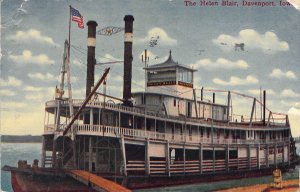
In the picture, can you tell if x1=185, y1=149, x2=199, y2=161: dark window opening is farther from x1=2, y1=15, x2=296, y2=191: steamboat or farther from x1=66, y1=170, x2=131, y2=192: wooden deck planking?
x1=66, y1=170, x2=131, y2=192: wooden deck planking

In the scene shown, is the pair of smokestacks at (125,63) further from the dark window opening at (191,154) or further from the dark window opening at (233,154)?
the dark window opening at (233,154)

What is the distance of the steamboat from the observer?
13.0 metres

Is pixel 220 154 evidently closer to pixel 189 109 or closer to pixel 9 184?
pixel 189 109

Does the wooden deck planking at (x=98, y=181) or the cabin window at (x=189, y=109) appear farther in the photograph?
the cabin window at (x=189, y=109)

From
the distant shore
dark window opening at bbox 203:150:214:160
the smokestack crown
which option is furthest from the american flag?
dark window opening at bbox 203:150:214:160

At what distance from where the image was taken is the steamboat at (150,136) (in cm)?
1296

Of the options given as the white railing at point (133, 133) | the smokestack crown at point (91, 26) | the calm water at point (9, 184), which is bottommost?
the calm water at point (9, 184)

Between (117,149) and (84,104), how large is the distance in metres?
1.82

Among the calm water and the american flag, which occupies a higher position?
the american flag

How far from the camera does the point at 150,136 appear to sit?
14477 millimetres

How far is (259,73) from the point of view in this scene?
44.7 ft

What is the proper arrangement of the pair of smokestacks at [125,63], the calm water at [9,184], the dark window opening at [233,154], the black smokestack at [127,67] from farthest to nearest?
1. the dark window opening at [233,154]
2. the black smokestack at [127,67]
3. the pair of smokestacks at [125,63]
4. the calm water at [9,184]

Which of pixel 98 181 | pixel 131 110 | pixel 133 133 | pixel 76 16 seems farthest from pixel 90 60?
pixel 98 181

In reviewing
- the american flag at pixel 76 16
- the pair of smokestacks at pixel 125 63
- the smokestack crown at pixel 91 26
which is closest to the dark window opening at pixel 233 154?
the pair of smokestacks at pixel 125 63
